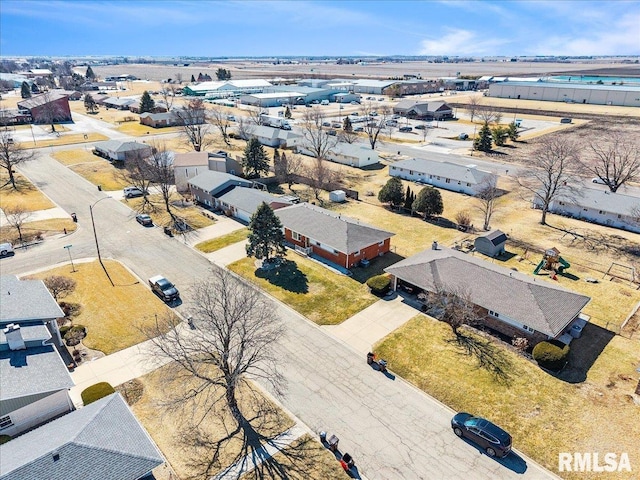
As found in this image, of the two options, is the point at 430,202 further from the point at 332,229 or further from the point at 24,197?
the point at 24,197

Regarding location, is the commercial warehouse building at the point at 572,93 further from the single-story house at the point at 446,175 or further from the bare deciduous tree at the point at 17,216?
the bare deciduous tree at the point at 17,216

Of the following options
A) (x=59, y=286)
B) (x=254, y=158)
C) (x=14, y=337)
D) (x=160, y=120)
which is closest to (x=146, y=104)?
(x=160, y=120)

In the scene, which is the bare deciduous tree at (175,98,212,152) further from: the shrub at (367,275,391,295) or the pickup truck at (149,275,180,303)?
the shrub at (367,275,391,295)

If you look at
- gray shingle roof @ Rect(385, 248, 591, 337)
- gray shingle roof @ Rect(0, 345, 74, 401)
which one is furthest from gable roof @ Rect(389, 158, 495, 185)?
gray shingle roof @ Rect(0, 345, 74, 401)

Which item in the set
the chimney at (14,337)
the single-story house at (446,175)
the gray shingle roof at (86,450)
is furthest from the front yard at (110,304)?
the single-story house at (446,175)

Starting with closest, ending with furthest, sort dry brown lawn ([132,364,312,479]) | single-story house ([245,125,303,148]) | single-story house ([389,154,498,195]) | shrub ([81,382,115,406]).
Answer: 1. dry brown lawn ([132,364,312,479])
2. shrub ([81,382,115,406])
3. single-story house ([389,154,498,195])
4. single-story house ([245,125,303,148])

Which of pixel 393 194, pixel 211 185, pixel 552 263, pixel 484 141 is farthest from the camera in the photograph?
pixel 484 141
